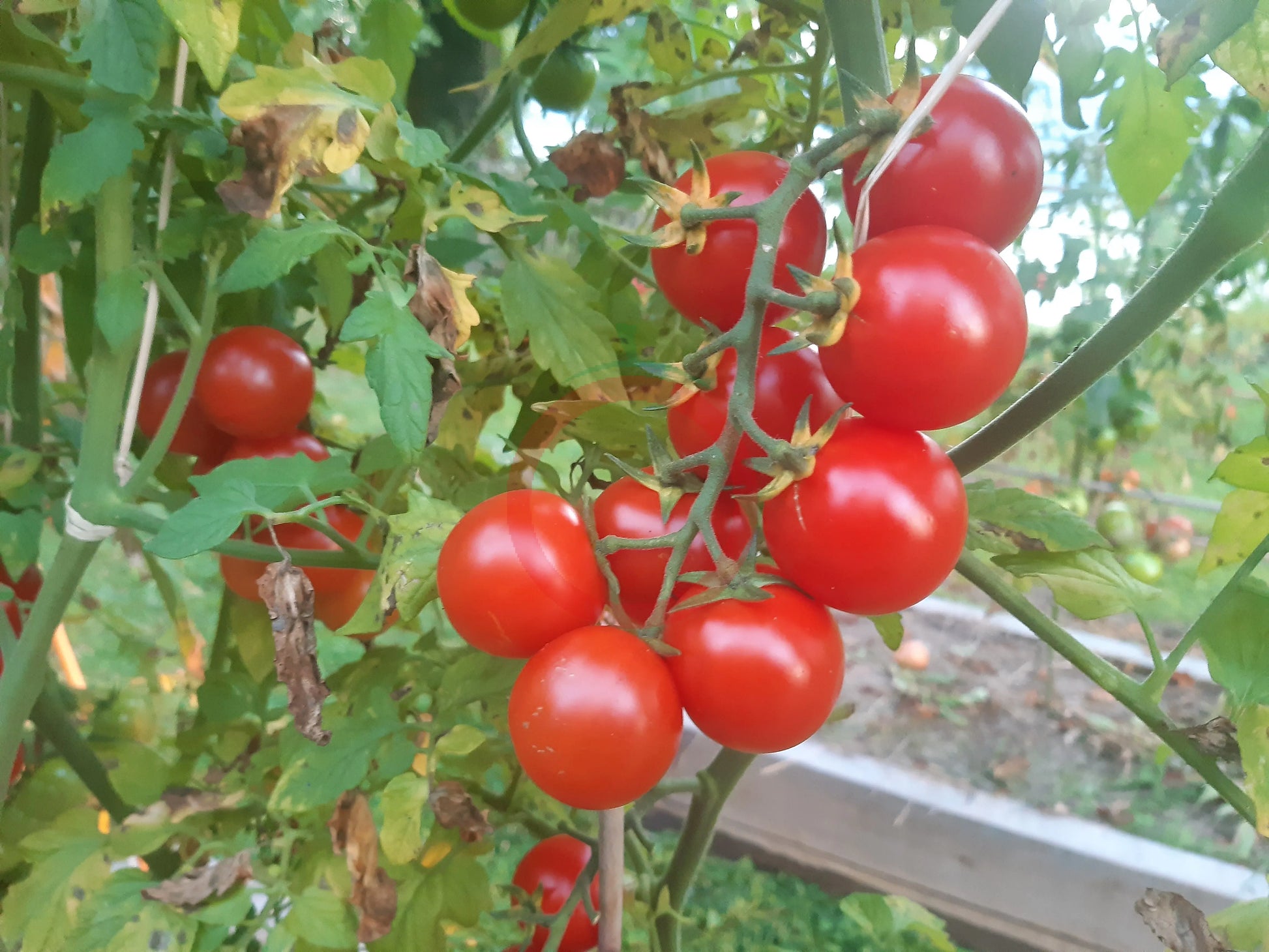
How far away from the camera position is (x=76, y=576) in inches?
20.8

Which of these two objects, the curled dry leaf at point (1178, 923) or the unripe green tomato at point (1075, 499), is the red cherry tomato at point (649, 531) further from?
the unripe green tomato at point (1075, 499)

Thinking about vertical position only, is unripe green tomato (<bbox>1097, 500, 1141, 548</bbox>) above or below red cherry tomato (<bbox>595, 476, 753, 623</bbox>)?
below

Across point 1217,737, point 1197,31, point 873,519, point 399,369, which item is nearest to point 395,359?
point 399,369

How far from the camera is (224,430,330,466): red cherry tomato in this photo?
0.57 metres

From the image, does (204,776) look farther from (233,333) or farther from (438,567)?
(438,567)

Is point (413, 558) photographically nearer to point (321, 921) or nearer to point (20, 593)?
point (321, 921)

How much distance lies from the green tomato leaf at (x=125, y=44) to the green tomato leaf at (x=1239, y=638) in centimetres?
59

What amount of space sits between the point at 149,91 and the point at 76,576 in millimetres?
313

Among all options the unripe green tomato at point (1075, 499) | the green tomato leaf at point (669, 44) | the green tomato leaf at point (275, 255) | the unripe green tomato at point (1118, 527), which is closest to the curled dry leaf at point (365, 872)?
the green tomato leaf at point (275, 255)

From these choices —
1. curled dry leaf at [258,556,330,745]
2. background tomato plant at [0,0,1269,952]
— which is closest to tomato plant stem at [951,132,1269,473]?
background tomato plant at [0,0,1269,952]

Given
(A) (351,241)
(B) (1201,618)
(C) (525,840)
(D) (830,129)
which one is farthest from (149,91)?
(C) (525,840)

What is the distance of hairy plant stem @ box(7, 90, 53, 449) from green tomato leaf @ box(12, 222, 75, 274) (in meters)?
0.06

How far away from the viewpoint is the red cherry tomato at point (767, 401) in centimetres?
34

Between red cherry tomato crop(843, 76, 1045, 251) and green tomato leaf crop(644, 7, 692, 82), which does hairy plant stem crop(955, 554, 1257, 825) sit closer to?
red cherry tomato crop(843, 76, 1045, 251)
